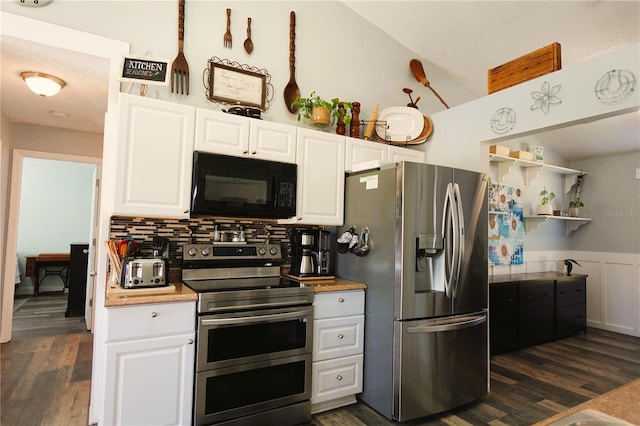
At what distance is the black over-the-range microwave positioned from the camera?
232cm

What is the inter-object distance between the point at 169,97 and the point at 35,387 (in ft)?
8.19

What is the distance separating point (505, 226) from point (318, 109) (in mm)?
2921

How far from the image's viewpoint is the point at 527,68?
2.61m

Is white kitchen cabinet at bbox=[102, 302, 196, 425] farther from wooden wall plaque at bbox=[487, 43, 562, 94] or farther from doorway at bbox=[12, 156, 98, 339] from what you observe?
doorway at bbox=[12, 156, 98, 339]

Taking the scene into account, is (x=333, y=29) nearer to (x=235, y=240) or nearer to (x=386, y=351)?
(x=235, y=240)

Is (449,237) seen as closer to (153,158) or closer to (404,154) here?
(404,154)

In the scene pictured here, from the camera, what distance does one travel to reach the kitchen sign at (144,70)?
7.27 ft

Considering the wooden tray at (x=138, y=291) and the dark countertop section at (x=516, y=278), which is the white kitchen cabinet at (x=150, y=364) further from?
the dark countertop section at (x=516, y=278)

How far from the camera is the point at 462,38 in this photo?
11.3 ft

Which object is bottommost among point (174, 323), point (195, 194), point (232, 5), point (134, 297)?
point (174, 323)

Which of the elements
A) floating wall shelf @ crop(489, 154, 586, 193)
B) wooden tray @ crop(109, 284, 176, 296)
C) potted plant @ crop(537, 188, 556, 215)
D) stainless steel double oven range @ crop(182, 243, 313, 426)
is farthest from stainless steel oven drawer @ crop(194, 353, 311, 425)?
potted plant @ crop(537, 188, 556, 215)

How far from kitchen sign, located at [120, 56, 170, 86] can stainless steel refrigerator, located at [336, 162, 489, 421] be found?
5.05ft

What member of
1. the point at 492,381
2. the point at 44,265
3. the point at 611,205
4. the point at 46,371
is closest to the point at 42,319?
the point at 44,265

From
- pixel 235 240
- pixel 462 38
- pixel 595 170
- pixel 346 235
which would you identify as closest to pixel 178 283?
pixel 235 240
